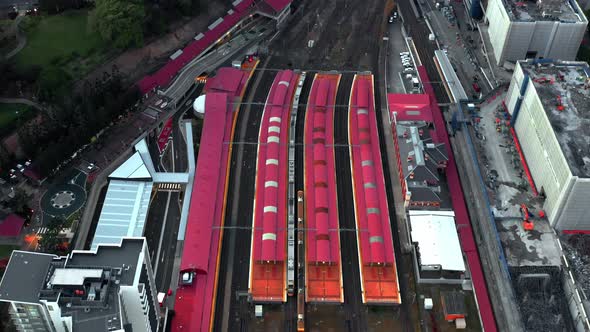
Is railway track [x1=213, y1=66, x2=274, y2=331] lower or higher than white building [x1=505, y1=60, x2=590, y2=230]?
lower

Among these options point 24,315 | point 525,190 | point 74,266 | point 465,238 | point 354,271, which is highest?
point 525,190

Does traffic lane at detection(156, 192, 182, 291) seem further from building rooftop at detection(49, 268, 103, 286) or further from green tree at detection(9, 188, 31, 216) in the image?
green tree at detection(9, 188, 31, 216)

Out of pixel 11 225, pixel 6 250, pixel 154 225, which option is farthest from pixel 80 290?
pixel 11 225

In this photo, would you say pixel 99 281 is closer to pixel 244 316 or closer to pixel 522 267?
pixel 244 316

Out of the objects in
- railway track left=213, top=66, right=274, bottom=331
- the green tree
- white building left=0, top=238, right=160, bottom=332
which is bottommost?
white building left=0, top=238, right=160, bottom=332

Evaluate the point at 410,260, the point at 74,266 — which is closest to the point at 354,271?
the point at 410,260

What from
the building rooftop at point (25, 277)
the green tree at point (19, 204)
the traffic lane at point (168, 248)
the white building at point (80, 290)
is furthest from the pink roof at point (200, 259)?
the green tree at point (19, 204)

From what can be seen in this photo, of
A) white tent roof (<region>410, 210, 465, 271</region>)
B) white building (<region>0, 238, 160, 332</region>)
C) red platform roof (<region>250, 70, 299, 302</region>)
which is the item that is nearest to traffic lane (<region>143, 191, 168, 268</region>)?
red platform roof (<region>250, 70, 299, 302</region>)
